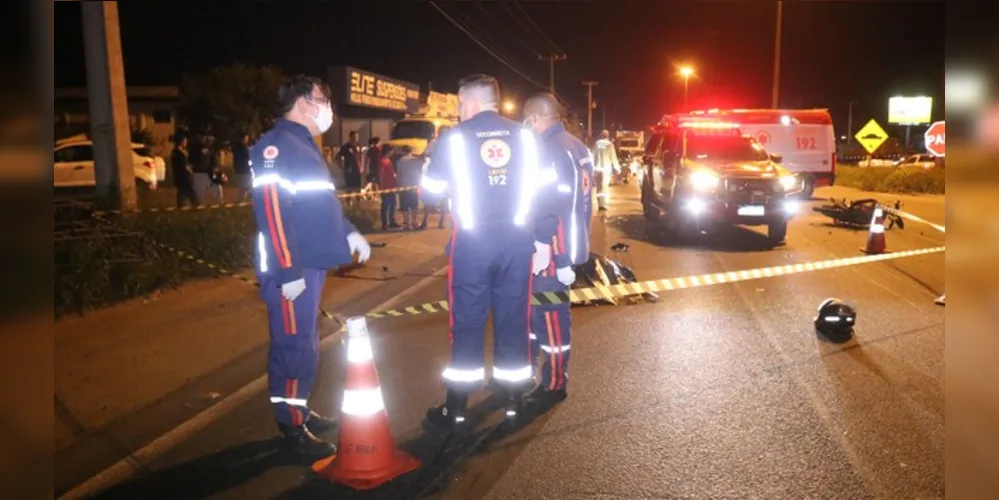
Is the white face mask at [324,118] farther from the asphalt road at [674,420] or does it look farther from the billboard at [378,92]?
the billboard at [378,92]

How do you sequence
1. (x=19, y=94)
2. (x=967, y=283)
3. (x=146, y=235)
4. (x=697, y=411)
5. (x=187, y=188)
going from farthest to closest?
(x=187, y=188) → (x=146, y=235) → (x=697, y=411) → (x=967, y=283) → (x=19, y=94)

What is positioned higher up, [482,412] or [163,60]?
[163,60]

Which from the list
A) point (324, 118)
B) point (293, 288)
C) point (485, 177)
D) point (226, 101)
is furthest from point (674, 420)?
point (226, 101)

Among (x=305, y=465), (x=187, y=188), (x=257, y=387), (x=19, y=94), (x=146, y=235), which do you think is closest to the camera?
(x=19, y=94)

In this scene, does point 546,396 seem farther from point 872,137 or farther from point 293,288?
point 872,137

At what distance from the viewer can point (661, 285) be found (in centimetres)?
1047

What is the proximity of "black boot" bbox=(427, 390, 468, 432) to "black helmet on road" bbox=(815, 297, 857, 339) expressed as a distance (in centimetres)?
401

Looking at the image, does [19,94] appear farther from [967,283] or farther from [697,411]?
[697,411]

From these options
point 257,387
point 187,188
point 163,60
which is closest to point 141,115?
point 163,60

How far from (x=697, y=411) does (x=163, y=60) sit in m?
55.0

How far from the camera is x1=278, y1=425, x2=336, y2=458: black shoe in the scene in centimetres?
514

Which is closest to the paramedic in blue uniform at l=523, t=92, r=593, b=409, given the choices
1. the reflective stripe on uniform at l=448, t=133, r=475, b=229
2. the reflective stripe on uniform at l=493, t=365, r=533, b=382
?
the reflective stripe on uniform at l=493, t=365, r=533, b=382

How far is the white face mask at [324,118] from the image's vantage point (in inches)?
209

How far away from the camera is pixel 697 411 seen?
5.85 metres
